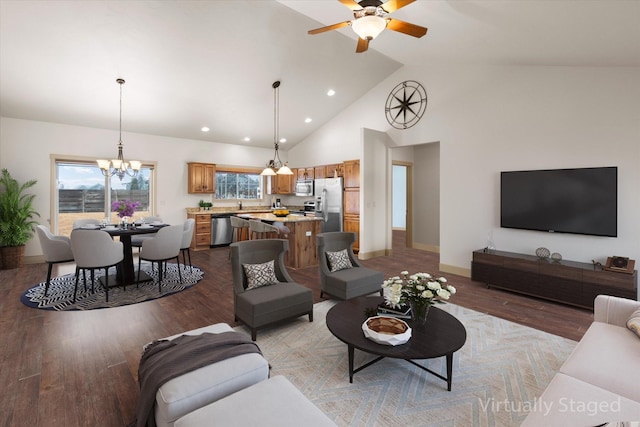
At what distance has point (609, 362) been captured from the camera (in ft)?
5.86

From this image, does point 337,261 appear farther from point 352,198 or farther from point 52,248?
point 52,248

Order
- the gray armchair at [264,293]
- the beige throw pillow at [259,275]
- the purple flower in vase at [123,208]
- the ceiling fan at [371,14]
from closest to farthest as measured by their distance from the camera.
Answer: the ceiling fan at [371,14] < the gray armchair at [264,293] < the beige throw pillow at [259,275] < the purple flower in vase at [123,208]

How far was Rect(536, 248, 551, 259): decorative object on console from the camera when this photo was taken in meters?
4.23

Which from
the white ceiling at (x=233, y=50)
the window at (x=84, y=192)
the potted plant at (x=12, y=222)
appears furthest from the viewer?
the window at (x=84, y=192)

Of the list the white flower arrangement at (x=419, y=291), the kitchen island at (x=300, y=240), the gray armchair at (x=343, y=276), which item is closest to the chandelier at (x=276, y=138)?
the kitchen island at (x=300, y=240)

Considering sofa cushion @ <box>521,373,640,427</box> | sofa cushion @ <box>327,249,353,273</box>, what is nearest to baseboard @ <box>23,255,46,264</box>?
sofa cushion @ <box>327,249,353,273</box>

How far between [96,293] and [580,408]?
210 inches

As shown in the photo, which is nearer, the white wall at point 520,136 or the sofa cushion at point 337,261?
the white wall at point 520,136

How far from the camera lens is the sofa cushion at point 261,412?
1.30 m

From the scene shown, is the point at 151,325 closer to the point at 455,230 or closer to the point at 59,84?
the point at 59,84

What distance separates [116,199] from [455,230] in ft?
24.5

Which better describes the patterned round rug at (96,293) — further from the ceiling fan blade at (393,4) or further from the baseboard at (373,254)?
the ceiling fan blade at (393,4)

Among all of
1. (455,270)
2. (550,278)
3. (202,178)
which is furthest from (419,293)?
(202,178)

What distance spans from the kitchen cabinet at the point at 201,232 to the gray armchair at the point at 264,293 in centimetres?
475
